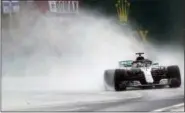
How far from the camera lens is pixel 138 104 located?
8172 mm

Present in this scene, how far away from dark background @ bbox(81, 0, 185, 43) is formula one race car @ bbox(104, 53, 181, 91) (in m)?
0.51

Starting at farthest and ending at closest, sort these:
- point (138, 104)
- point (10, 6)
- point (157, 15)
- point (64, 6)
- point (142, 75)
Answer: point (142, 75) → point (157, 15) → point (138, 104) → point (64, 6) → point (10, 6)

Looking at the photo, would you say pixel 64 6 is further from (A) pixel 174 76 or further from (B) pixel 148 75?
(A) pixel 174 76

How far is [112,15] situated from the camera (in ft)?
A: 26.7

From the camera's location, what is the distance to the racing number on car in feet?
Result: 25.6

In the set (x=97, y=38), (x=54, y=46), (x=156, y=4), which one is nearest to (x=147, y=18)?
(x=156, y=4)

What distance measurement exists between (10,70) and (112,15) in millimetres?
2042

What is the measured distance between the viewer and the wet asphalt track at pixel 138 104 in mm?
7832

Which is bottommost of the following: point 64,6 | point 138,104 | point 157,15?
point 138,104

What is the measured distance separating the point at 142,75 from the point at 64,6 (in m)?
1.96

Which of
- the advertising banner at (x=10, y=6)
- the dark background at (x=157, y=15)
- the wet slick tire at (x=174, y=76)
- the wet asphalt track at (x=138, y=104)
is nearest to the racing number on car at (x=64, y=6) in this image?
the dark background at (x=157, y=15)

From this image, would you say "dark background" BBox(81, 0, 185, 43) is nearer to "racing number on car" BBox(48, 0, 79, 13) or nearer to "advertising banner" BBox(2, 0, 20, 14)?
"racing number on car" BBox(48, 0, 79, 13)

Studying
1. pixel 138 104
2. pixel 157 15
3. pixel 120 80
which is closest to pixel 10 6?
pixel 120 80

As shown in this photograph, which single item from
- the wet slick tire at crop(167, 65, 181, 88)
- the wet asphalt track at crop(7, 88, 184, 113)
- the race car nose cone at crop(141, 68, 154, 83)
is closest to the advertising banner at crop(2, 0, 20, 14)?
the wet asphalt track at crop(7, 88, 184, 113)
